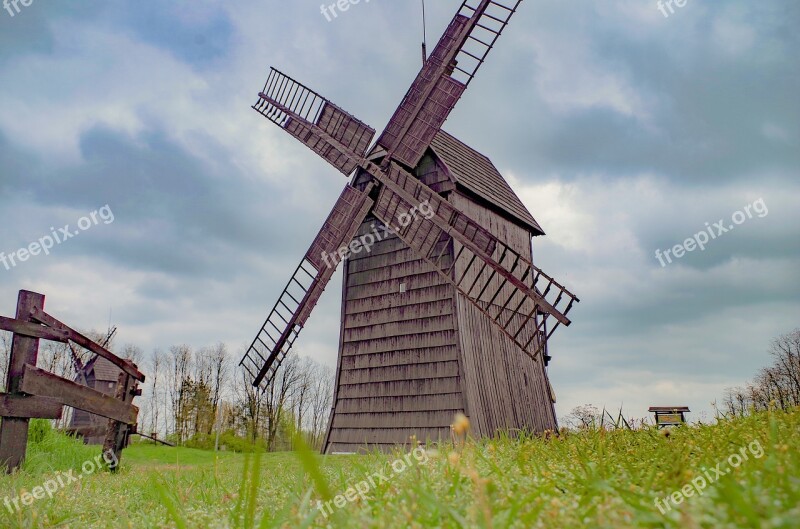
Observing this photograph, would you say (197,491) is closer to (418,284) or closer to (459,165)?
(418,284)

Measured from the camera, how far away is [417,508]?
8.20 ft

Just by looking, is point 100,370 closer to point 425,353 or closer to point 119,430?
point 425,353

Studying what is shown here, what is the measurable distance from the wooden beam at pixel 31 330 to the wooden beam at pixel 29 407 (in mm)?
823

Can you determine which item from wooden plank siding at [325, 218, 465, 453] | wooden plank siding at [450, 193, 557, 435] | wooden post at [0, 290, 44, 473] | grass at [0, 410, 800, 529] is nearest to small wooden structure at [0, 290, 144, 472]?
wooden post at [0, 290, 44, 473]

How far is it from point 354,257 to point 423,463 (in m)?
11.5

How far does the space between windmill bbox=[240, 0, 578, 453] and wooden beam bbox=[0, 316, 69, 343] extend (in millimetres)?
6693

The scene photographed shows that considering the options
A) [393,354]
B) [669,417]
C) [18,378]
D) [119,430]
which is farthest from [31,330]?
[669,417]

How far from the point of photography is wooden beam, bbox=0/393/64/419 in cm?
743

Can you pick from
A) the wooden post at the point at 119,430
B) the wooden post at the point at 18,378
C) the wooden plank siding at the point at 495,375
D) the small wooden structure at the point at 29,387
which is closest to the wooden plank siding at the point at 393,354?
the wooden plank siding at the point at 495,375

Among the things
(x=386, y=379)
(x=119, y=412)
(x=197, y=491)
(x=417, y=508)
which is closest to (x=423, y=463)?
(x=417, y=508)

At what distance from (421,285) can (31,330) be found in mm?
7859

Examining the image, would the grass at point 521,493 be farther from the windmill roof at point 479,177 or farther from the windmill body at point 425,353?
the windmill roof at point 479,177

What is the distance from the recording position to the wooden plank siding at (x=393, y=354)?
12.7 meters

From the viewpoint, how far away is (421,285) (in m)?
13.5
